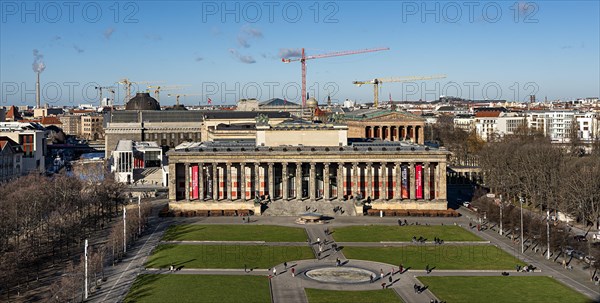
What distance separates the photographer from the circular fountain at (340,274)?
82562 mm

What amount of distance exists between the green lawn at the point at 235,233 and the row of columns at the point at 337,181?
1775 centimetres

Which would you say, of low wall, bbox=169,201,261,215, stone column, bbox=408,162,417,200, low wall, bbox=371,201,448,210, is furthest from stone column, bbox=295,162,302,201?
stone column, bbox=408,162,417,200

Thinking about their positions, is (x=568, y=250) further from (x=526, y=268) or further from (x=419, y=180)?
(x=419, y=180)

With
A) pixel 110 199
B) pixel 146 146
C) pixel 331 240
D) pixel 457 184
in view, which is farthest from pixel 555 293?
pixel 146 146

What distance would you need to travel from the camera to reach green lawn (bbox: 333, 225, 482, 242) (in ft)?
357

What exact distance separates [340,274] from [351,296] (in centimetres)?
1010

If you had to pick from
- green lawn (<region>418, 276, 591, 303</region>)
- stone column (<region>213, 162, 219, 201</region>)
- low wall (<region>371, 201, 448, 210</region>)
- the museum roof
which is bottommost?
green lawn (<region>418, 276, 591, 303</region>)

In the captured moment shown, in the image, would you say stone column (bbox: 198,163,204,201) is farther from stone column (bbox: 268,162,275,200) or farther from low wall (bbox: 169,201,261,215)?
stone column (bbox: 268,162,275,200)

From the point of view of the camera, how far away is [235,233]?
371ft

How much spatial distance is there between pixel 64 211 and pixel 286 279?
42.3 metres

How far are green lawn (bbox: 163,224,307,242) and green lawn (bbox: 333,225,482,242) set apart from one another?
677cm

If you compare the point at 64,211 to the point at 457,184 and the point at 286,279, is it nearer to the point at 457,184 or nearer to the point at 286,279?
the point at 286,279

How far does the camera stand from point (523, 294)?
249ft

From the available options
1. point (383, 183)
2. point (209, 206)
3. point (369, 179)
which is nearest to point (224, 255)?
point (209, 206)
